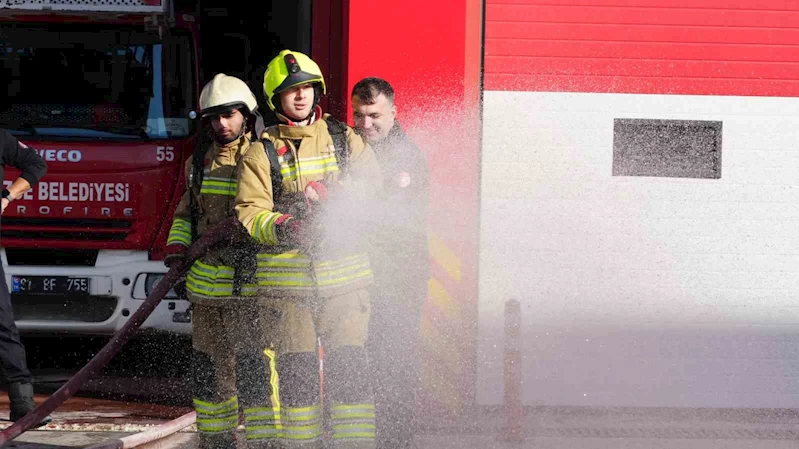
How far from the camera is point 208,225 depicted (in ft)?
17.5

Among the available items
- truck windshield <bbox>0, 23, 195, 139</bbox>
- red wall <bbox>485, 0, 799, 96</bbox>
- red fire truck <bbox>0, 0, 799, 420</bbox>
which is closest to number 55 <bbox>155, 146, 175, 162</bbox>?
truck windshield <bbox>0, 23, 195, 139</bbox>

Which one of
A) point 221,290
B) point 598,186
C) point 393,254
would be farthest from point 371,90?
point 598,186

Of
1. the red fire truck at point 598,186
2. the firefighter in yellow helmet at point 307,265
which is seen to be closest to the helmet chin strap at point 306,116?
the firefighter in yellow helmet at point 307,265

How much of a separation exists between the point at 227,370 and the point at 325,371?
62 centimetres

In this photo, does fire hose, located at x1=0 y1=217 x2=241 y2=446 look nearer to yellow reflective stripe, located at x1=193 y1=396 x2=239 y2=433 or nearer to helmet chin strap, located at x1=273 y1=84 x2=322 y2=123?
yellow reflective stripe, located at x1=193 y1=396 x2=239 y2=433

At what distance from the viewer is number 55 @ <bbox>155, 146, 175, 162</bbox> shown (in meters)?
7.68

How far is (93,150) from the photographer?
7.66 m

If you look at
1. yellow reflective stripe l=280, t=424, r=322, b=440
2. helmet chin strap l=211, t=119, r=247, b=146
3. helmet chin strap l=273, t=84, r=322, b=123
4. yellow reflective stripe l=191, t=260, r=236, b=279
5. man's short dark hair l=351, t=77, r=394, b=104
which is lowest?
yellow reflective stripe l=280, t=424, r=322, b=440

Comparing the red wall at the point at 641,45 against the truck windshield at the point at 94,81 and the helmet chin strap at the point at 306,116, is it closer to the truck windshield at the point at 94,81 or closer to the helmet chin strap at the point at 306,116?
the helmet chin strap at the point at 306,116

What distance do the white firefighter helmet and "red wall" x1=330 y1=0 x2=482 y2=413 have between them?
5.23ft

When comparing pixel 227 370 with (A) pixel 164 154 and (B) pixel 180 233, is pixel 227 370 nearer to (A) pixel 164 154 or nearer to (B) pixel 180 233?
(B) pixel 180 233

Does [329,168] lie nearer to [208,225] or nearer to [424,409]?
[208,225]

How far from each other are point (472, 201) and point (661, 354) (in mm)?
1664

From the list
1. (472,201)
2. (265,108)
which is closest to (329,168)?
(472,201)
